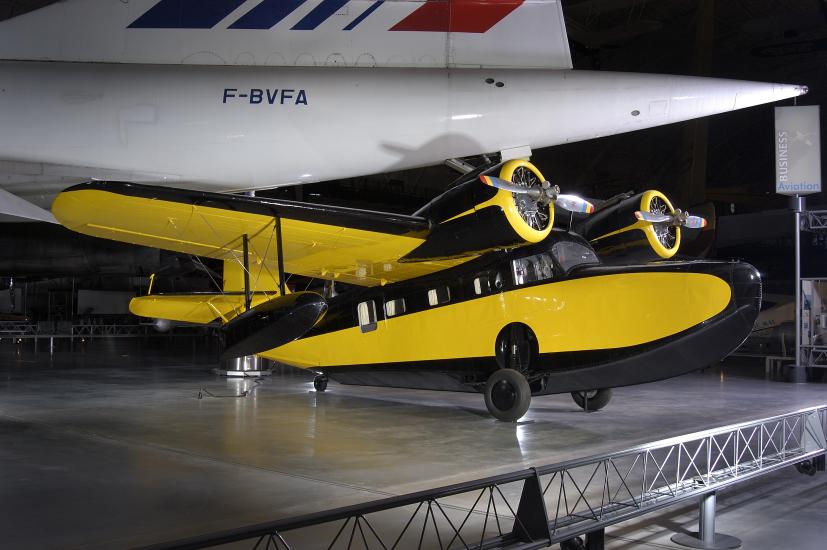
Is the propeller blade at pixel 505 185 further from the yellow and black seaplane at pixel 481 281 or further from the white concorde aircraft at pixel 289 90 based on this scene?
the white concorde aircraft at pixel 289 90

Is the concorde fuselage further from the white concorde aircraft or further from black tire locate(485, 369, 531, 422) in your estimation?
black tire locate(485, 369, 531, 422)

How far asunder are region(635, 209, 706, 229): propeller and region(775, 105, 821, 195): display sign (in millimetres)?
8657

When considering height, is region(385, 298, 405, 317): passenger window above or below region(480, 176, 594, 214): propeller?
below

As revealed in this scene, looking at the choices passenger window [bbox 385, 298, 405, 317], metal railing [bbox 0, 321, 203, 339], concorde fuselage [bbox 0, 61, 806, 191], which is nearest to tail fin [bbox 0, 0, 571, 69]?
concorde fuselage [bbox 0, 61, 806, 191]

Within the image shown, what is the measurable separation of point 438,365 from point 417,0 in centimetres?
551

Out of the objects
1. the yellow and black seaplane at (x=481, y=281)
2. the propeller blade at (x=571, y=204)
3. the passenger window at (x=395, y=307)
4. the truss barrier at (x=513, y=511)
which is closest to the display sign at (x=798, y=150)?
the yellow and black seaplane at (x=481, y=281)

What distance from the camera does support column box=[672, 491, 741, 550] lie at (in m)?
5.48

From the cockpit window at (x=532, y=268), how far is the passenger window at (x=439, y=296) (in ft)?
4.16

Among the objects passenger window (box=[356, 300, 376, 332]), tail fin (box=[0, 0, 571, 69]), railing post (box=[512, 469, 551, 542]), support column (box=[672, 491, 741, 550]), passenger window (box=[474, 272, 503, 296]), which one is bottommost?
support column (box=[672, 491, 741, 550])

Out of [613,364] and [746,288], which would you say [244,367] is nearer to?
[613,364]

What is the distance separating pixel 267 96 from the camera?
866 centimetres

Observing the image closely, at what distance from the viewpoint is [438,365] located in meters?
11.4

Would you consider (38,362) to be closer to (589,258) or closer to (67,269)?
(67,269)

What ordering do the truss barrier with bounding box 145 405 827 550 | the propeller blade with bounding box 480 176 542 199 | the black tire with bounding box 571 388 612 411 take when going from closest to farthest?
the truss barrier with bounding box 145 405 827 550, the propeller blade with bounding box 480 176 542 199, the black tire with bounding box 571 388 612 411
